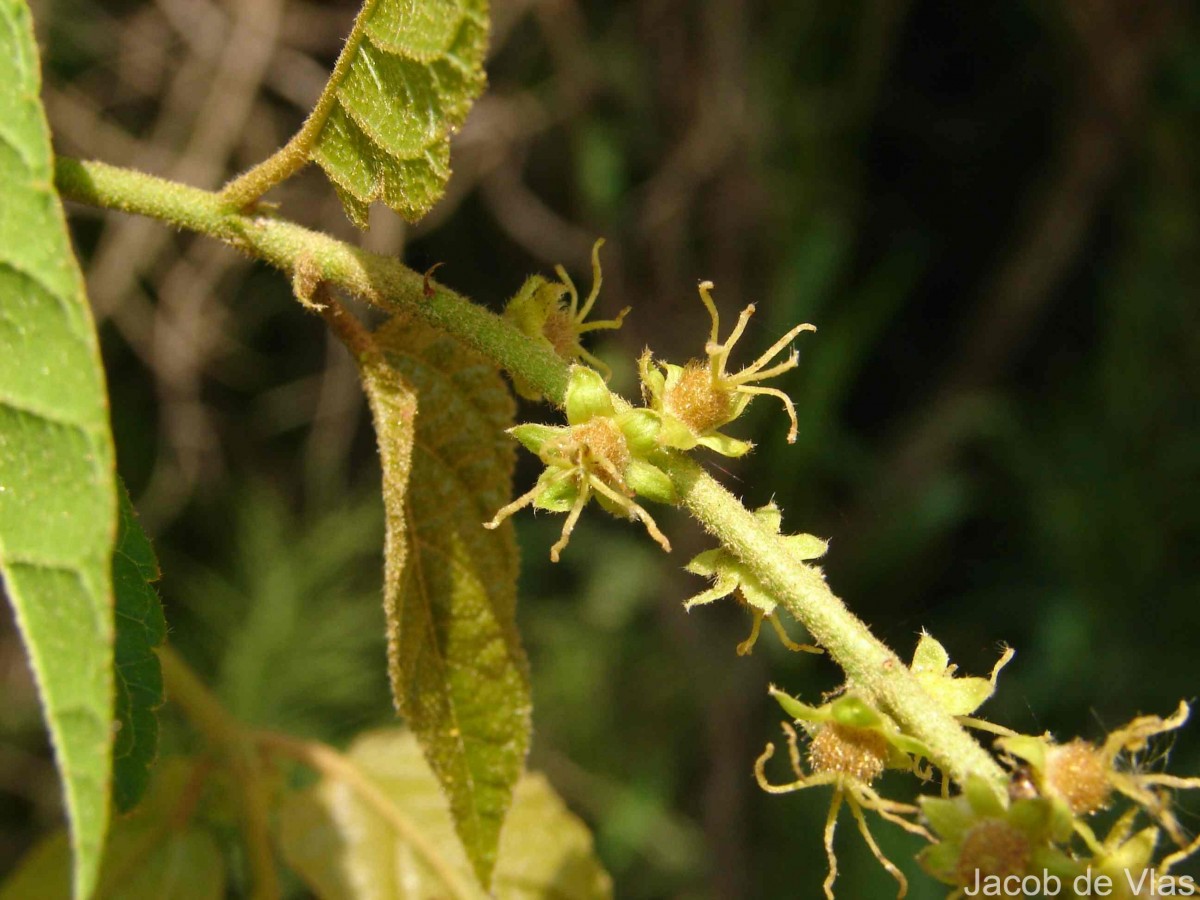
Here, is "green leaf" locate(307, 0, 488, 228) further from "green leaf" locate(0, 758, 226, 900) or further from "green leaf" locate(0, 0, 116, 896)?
"green leaf" locate(0, 758, 226, 900)

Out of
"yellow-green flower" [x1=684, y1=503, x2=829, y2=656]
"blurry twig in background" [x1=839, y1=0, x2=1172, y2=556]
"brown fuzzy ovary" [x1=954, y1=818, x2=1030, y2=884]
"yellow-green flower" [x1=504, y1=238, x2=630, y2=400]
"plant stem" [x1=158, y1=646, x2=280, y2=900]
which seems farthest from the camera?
"blurry twig in background" [x1=839, y1=0, x2=1172, y2=556]

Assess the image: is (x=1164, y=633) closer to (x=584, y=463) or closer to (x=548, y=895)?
(x=548, y=895)

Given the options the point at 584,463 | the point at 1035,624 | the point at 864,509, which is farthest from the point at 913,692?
the point at 864,509

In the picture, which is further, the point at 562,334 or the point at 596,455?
the point at 562,334

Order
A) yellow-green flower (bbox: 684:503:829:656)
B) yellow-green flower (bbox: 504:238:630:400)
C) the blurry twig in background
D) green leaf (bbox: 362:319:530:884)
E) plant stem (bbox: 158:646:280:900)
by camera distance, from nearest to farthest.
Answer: yellow-green flower (bbox: 684:503:829:656) → yellow-green flower (bbox: 504:238:630:400) → green leaf (bbox: 362:319:530:884) → plant stem (bbox: 158:646:280:900) → the blurry twig in background

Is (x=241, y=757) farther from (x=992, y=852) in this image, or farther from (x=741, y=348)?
(x=741, y=348)

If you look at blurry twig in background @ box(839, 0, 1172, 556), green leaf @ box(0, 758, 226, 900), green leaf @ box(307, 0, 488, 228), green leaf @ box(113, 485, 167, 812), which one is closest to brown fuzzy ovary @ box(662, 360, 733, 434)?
green leaf @ box(307, 0, 488, 228)

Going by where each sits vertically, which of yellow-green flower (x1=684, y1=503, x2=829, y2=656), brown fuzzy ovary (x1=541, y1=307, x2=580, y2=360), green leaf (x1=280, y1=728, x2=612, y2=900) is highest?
brown fuzzy ovary (x1=541, y1=307, x2=580, y2=360)

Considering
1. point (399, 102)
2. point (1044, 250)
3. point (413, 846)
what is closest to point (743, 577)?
point (399, 102)
